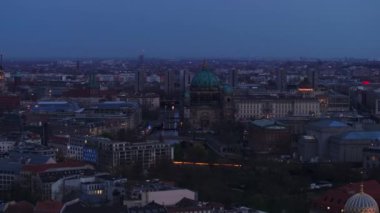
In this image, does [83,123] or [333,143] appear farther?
[83,123]

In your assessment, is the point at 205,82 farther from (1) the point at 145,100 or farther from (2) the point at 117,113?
(1) the point at 145,100

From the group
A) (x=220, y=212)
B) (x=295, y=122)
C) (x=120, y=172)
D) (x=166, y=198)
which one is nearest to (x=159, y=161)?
(x=120, y=172)

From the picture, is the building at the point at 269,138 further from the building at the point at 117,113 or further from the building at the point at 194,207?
the building at the point at 194,207

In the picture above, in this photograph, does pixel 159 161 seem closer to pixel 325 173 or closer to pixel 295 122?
pixel 325 173

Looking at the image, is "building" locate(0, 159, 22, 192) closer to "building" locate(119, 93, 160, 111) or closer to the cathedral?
the cathedral

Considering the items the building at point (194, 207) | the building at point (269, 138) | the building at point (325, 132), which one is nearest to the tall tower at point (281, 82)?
the building at point (269, 138)

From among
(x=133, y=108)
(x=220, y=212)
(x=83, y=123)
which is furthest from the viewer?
(x=133, y=108)
